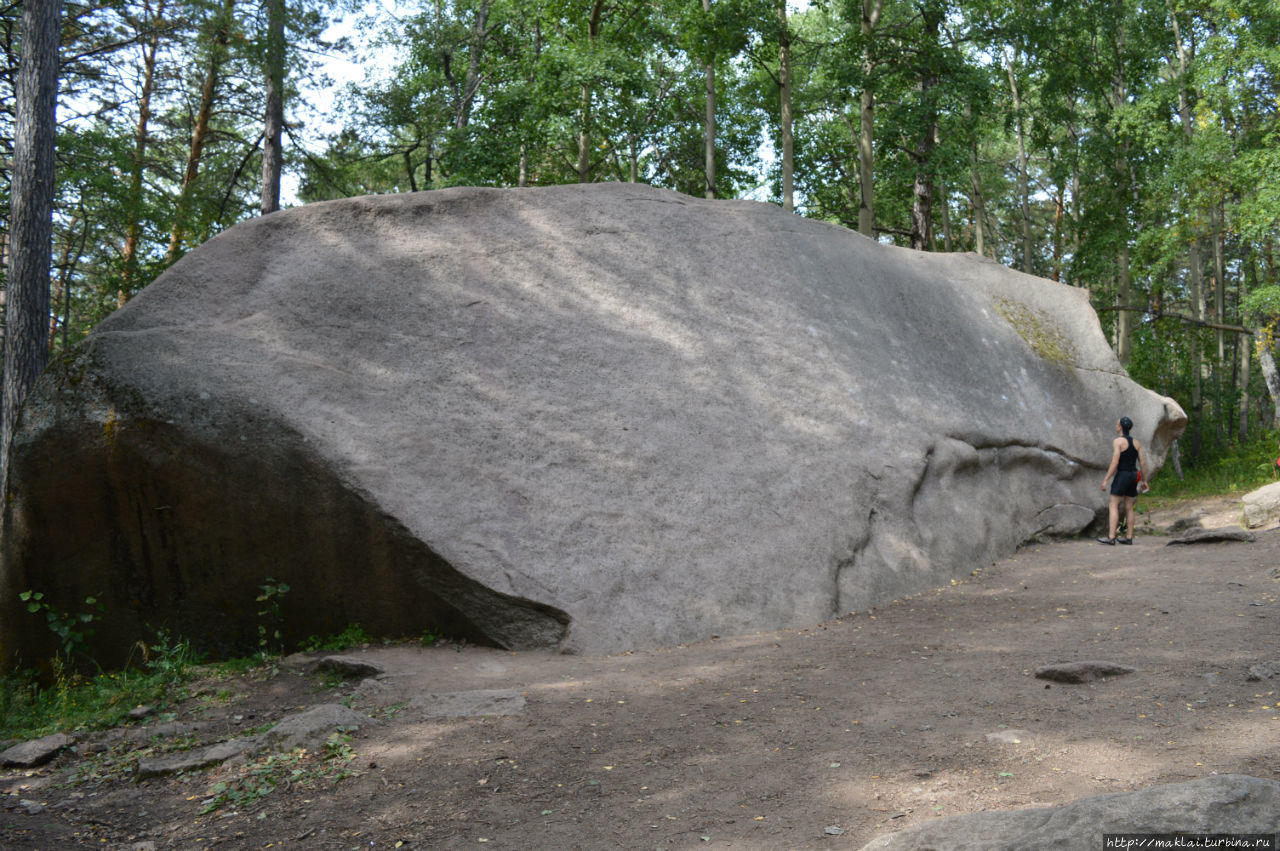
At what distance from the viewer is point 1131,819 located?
2.32 meters

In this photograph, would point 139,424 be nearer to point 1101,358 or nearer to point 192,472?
point 192,472

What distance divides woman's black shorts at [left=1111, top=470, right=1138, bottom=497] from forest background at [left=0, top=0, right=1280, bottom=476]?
821 centimetres

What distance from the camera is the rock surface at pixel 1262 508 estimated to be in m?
11.6

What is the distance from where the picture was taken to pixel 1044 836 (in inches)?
93.4

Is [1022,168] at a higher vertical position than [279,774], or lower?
higher

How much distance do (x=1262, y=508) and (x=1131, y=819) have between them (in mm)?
11809

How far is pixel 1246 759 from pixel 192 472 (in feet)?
22.1

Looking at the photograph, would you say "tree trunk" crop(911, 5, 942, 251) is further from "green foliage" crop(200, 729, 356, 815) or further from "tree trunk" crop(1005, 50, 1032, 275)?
"green foliage" crop(200, 729, 356, 815)

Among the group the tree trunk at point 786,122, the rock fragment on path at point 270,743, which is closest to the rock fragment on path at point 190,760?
the rock fragment on path at point 270,743

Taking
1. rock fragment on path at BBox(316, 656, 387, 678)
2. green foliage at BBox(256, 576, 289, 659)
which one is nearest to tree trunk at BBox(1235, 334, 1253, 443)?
rock fragment on path at BBox(316, 656, 387, 678)

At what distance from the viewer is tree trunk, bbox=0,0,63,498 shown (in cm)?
1038

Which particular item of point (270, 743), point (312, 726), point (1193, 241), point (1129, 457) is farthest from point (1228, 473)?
point (270, 743)

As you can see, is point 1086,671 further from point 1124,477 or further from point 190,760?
point 1124,477

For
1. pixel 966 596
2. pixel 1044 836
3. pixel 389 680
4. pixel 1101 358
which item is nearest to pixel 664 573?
pixel 389 680
